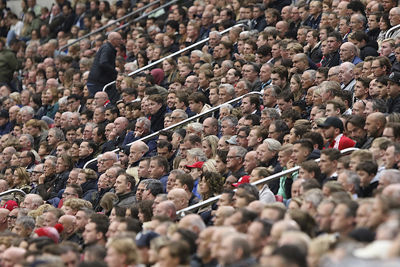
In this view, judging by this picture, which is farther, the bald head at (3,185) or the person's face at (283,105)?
the bald head at (3,185)

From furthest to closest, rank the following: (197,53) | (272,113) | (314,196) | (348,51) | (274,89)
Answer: (197,53) < (274,89) < (348,51) < (272,113) < (314,196)

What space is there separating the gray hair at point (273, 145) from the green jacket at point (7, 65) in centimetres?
1030

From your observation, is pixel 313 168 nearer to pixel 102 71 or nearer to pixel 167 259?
pixel 167 259

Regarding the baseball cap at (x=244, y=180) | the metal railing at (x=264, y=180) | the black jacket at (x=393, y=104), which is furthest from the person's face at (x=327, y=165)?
A: the black jacket at (x=393, y=104)

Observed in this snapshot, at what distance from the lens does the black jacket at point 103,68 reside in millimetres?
17859

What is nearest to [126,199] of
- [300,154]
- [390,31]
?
[300,154]

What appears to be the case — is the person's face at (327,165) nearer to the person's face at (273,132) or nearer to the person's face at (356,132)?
the person's face at (356,132)

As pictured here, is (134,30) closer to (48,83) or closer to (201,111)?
(48,83)

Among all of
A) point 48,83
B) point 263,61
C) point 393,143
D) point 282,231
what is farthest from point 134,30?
point 282,231

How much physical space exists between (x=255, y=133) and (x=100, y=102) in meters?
4.88

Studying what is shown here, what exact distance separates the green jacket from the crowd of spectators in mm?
27

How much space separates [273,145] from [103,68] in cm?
648

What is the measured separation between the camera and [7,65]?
21.3 m

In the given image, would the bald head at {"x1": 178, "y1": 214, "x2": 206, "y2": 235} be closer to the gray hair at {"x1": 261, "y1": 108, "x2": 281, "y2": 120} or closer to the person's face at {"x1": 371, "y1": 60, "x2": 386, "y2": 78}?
the gray hair at {"x1": 261, "y1": 108, "x2": 281, "y2": 120}
